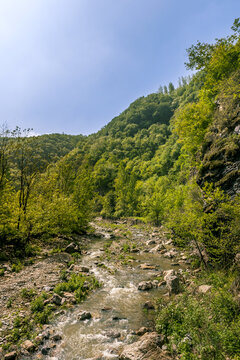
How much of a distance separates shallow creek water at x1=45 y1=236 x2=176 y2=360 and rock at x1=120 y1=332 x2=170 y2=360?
0.65 meters

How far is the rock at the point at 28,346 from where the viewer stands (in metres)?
6.61

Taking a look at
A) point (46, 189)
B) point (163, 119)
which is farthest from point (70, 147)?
point (46, 189)

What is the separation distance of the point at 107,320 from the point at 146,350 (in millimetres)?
3224

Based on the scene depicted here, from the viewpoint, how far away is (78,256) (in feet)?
60.9

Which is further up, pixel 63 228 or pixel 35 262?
pixel 63 228

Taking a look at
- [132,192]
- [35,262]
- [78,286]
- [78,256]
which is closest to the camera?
[78,286]

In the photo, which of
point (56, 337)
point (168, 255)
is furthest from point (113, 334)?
point (168, 255)

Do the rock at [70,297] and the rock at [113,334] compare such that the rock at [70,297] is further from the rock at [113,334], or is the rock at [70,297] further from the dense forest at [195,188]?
the dense forest at [195,188]

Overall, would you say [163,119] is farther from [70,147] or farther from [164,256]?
[164,256]

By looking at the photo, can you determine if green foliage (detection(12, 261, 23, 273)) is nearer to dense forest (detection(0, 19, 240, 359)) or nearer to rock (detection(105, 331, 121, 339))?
dense forest (detection(0, 19, 240, 359))

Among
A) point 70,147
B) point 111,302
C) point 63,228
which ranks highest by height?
point 70,147

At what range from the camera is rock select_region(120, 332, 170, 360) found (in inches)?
231

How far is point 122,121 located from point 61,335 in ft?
460

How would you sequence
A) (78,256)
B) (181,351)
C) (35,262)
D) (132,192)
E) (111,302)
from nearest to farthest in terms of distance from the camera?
(181,351) < (111,302) < (35,262) < (78,256) < (132,192)
